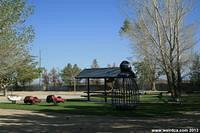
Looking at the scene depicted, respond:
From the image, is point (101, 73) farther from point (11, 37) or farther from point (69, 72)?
point (69, 72)

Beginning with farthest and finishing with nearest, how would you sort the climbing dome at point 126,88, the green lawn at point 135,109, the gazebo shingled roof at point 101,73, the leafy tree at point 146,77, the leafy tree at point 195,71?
the leafy tree at point 146,77 < the leafy tree at point 195,71 < the gazebo shingled roof at point 101,73 < the climbing dome at point 126,88 < the green lawn at point 135,109

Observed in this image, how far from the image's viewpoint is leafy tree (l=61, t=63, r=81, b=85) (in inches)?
4018

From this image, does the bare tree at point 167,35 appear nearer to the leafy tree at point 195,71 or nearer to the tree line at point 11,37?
the tree line at point 11,37

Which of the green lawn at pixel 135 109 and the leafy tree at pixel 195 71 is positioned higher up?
the leafy tree at pixel 195 71

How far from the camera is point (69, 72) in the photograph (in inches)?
4038

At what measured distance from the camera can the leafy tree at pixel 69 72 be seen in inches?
4018

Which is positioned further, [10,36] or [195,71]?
[195,71]

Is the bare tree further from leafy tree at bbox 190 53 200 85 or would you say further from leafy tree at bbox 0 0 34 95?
leafy tree at bbox 190 53 200 85

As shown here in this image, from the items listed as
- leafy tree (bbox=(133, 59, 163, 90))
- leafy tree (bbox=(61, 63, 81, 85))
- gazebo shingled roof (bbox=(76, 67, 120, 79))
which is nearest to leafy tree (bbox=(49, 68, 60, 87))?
leafy tree (bbox=(61, 63, 81, 85))

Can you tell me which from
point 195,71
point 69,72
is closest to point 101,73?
point 195,71

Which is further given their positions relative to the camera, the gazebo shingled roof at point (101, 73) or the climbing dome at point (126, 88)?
the gazebo shingled roof at point (101, 73)

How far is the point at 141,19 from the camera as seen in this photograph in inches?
1275

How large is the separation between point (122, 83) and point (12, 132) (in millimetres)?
11581

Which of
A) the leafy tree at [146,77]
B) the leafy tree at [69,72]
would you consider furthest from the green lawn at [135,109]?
the leafy tree at [69,72]
